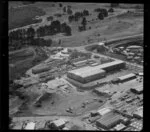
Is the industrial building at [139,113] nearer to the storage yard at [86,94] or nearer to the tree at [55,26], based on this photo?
the storage yard at [86,94]

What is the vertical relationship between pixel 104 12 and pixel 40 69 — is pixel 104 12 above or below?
above

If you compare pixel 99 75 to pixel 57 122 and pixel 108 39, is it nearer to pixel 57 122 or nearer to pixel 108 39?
pixel 108 39

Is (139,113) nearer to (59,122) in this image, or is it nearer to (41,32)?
(59,122)

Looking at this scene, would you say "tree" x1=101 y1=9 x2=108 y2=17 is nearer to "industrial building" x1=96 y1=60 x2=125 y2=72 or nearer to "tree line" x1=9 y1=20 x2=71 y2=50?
"tree line" x1=9 y1=20 x2=71 y2=50

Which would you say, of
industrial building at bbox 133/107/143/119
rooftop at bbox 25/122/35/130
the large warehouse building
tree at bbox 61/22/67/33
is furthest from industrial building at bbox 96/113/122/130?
tree at bbox 61/22/67/33

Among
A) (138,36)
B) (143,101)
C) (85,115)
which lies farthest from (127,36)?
(85,115)

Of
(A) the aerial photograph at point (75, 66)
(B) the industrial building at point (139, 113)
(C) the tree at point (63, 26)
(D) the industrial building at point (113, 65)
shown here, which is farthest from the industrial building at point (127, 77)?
(C) the tree at point (63, 26)

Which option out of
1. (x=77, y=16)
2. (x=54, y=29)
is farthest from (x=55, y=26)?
(x=77, y=16)
